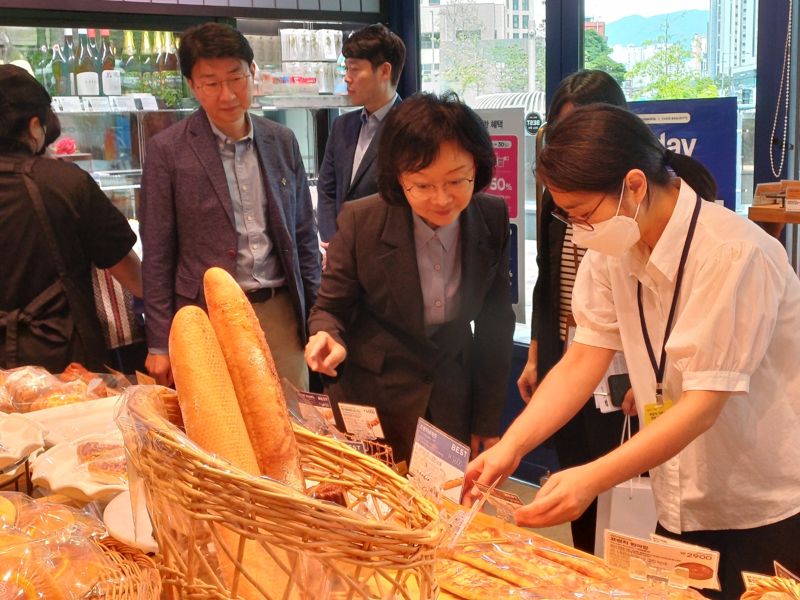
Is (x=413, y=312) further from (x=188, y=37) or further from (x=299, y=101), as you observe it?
(x=299, y=101)

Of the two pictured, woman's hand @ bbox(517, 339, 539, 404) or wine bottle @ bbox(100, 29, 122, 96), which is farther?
wine bottle @ bbox(100, 29, 122, 96)

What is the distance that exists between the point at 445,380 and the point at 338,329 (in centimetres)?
34

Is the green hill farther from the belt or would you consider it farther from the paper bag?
the paper bag

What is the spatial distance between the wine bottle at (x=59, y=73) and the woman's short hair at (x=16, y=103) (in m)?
1.19

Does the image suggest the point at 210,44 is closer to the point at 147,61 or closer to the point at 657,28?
the point at 147,61

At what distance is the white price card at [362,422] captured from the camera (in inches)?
72.1

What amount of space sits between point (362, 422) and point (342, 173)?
7.63 feet

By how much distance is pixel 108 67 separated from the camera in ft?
Answer: 13.3

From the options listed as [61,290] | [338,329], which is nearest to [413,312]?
[338,329]

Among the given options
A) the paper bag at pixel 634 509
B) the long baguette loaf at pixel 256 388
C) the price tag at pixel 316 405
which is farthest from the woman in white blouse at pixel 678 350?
the long baguette loaf at pixel 256 388

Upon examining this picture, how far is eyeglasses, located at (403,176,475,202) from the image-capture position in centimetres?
223

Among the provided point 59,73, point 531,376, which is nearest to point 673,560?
point 531,376

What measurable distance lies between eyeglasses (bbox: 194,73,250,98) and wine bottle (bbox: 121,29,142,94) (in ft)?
4.05

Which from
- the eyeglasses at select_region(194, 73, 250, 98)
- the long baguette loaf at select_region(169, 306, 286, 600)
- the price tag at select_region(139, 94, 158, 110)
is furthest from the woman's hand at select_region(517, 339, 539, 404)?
the price tag at select_region(139, 94, 158, 110)
